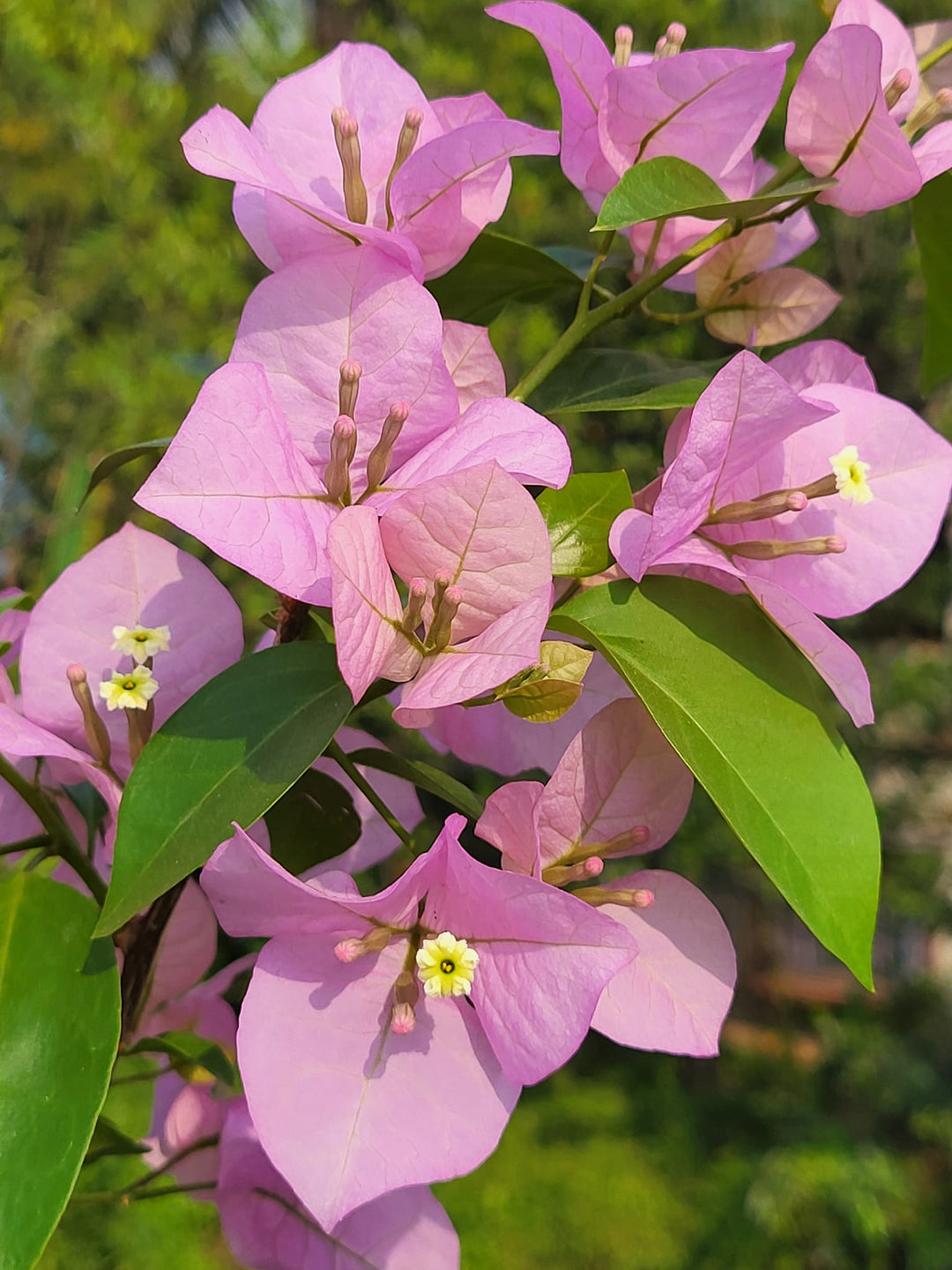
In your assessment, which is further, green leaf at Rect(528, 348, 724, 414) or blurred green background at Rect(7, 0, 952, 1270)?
blurred green background at Rect(7, 0, 952, 1270)

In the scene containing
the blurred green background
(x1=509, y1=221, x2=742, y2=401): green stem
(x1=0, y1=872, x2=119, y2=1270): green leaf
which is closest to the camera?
(x1=0, y1=872, x2=119, y2=1270): green leaf

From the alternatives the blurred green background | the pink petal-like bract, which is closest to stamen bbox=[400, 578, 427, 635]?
the pink petal-like bract

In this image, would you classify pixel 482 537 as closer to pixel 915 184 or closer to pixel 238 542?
pixel 238 542

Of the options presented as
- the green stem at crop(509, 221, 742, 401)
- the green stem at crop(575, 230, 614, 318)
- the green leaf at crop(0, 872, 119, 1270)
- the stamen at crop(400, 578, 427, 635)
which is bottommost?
the green leaf at crop(0, 872, 119, 1270)

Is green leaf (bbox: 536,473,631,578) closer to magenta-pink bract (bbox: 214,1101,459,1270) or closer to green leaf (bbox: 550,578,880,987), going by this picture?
green leaf (bbox: 550,578,880,987)

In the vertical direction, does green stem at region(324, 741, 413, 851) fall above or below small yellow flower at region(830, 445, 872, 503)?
below

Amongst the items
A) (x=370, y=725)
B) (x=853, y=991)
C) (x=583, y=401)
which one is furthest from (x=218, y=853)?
(x=853, y=991)

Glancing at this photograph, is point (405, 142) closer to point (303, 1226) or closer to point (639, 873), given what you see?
point (639, 873)

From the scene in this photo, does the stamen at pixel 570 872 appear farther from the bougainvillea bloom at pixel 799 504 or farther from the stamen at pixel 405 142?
the stamen at pixel 405 142
